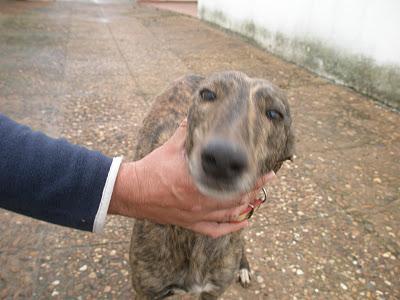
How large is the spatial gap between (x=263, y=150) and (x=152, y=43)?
793 centimetres

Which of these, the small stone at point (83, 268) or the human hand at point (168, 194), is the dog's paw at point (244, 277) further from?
the human hand at point (168, 194)

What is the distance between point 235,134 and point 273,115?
18.1 inches

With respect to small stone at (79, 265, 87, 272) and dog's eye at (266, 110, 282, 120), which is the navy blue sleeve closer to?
dog's eye at (266, 110, 282, 120)

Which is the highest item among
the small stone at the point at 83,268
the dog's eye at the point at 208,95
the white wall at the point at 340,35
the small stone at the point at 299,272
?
the dog's eye at the point at 208,95

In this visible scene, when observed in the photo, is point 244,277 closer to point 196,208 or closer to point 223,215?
point 223,215

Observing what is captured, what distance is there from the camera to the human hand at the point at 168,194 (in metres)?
1.56

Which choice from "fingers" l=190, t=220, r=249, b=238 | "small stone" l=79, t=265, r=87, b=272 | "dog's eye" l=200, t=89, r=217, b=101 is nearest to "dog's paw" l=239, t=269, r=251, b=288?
"small stone" l=79, t=265, r=87, b=272

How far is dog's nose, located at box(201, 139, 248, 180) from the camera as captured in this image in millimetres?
1336

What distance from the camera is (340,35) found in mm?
6359

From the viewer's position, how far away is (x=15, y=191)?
1538mm

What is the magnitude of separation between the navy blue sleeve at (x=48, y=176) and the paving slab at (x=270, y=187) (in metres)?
1.34

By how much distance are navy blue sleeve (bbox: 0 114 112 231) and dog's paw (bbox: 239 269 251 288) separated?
1629mm

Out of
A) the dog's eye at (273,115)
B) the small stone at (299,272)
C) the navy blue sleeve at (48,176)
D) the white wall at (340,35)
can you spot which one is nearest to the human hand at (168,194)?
the navy blue sleeve at (48,176)


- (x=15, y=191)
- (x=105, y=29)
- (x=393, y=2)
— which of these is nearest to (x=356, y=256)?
(x=15, y=191)
